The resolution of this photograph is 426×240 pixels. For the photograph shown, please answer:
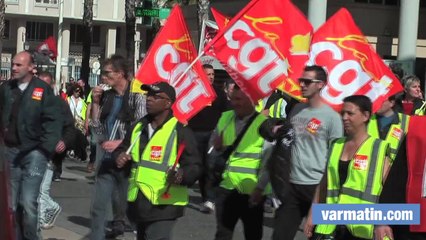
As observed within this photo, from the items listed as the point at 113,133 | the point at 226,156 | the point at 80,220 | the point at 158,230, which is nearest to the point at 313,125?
the point at 226,156

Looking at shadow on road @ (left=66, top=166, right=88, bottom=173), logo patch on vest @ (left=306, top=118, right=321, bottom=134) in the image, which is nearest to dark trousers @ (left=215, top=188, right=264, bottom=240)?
logo patch on vest @ (left=306, top=118, right=321, bottom=134)

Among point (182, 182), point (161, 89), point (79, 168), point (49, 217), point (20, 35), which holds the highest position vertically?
point (20, 35)

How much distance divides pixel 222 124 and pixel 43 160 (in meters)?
1.76

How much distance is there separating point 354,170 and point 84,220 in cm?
594

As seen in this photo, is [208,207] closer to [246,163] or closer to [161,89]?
[246,163]

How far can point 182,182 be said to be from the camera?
6672 millimetres

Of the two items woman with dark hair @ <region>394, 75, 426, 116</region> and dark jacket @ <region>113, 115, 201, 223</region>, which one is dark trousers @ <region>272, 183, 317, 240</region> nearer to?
dark jacket @ <region>113, 115, 201, 223</region>

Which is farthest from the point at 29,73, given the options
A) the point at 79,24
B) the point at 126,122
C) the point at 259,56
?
the point at 79,24

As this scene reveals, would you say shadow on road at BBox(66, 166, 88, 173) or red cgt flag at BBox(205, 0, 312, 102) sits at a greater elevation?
red cgt flag at BBox(205, 0, 312, 102)

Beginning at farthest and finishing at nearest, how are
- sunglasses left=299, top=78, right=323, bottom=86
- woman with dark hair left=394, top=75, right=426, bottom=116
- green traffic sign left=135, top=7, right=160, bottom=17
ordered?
green traffic sign left=135, top=7, right=160, bottom=17, woman with dark hair left=394, top=75, right=426, bottom=116, sunglasses left=299, top=78, right=323, bottom=86

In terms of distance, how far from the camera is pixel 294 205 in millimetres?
7402

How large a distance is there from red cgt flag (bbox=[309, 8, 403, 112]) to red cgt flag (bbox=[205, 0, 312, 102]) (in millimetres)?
315

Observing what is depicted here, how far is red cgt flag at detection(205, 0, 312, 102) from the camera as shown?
8.21 m

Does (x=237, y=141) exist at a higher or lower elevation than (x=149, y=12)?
lower
